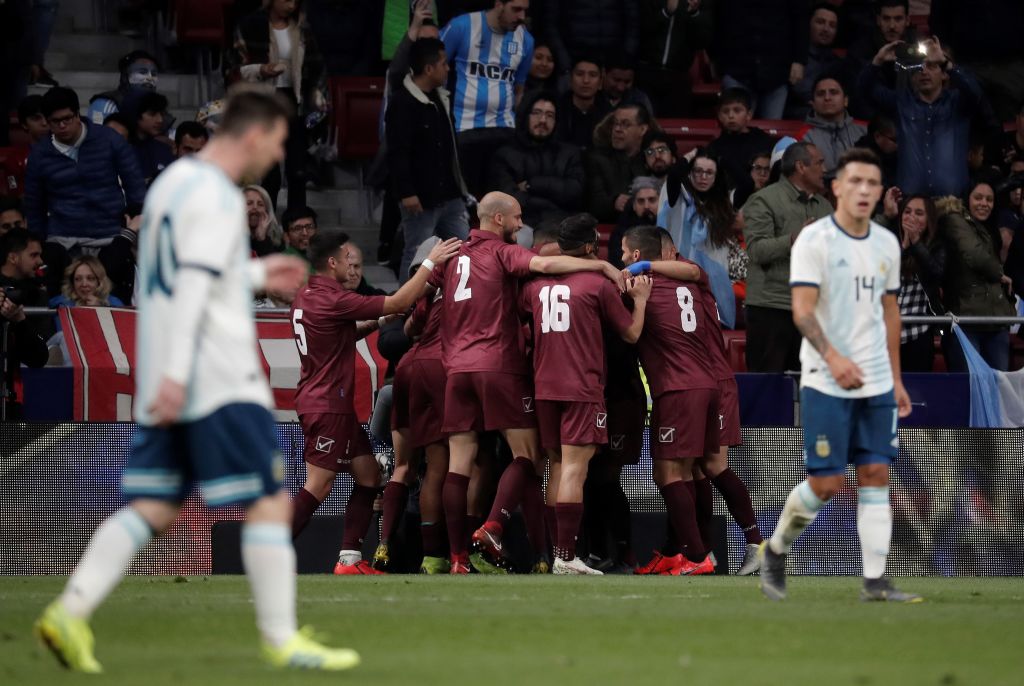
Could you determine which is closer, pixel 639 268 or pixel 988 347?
pixel 639 268

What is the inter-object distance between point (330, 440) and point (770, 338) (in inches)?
154

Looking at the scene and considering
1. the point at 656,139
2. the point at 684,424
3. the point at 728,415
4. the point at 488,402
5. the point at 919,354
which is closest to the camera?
the point at 488,402

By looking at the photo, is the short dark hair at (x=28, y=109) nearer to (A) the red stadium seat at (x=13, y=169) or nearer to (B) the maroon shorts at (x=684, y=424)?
(A) the red stadium seat at (x=13, y=169)

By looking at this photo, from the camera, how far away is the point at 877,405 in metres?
7.78

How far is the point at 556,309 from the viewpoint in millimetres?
10891

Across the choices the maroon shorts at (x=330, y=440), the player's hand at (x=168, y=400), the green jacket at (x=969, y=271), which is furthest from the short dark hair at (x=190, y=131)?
the player's hand at (x=168, y=400)

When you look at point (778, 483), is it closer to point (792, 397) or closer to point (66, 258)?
point (792, 397)

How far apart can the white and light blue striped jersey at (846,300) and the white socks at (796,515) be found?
51cm

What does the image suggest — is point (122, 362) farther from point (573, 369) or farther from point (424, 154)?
point (573, 369)

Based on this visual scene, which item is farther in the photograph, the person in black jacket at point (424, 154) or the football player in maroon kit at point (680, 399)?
the person in black jacket at point (424, 154)

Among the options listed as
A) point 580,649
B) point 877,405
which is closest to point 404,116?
point 877,405

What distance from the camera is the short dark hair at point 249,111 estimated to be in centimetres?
564

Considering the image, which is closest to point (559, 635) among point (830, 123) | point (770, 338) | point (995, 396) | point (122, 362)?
point (122, 362)

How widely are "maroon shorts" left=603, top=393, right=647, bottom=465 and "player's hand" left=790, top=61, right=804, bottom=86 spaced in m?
7.84
